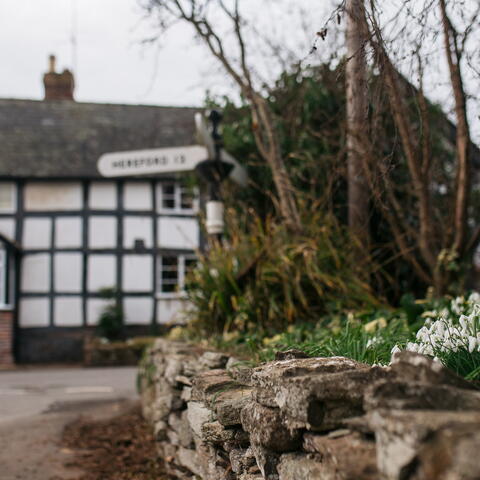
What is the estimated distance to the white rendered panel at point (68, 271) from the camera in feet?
55.0

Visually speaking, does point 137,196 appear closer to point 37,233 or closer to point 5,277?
point 37,233

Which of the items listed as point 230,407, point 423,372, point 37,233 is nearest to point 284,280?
point 230,407

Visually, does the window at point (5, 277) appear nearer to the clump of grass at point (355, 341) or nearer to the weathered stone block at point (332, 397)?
the clump of grass at point (355, 341)

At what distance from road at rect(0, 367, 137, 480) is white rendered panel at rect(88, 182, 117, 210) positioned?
446cm

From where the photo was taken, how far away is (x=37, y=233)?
1689 cm

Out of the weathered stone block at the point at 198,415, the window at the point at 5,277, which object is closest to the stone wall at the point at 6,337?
the window at the point at 5,277

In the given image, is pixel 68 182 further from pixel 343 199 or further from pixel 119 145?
pixel 343 199

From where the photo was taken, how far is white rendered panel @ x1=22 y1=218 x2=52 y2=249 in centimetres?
1686

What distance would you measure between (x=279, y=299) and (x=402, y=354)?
11.6 feet

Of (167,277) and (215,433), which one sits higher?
(167,277)

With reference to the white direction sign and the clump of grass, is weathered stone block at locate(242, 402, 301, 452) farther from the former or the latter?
the white direction sign

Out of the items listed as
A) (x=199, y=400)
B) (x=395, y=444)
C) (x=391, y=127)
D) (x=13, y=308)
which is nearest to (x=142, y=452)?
(x=199, y=400)

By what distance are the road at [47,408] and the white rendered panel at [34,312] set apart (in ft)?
7.82

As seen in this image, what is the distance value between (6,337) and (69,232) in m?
2.99
